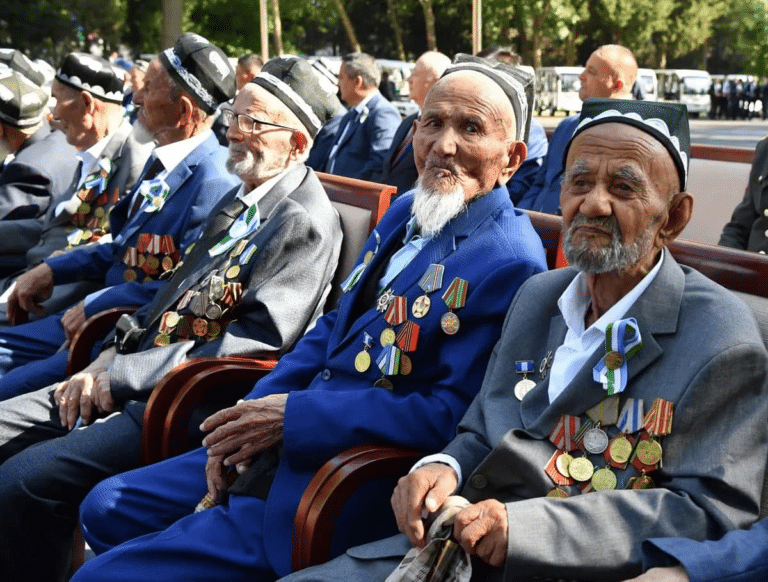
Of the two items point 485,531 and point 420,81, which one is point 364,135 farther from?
point 485,531

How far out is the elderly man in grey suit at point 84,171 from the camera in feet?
16.3

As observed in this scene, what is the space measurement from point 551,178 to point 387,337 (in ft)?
12.3

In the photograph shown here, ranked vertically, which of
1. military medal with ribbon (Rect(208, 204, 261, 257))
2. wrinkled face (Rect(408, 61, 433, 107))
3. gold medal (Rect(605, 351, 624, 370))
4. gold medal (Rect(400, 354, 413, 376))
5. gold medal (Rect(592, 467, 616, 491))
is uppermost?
gold medal (Rect(605, 351, 624, 370))

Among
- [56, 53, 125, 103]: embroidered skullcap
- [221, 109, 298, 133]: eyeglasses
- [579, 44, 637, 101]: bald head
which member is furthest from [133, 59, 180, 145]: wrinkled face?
[579, 44, 637, 101]: bald head

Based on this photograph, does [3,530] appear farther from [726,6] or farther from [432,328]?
[726,6]

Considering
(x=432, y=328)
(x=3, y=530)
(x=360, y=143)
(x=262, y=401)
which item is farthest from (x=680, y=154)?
(x=360, y=143)

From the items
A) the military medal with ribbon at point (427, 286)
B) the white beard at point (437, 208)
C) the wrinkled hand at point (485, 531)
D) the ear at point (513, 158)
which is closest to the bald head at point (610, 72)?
the ear at point (513, 158)

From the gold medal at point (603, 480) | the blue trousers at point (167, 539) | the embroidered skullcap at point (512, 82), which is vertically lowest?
the blue trousers at point (167, 539)

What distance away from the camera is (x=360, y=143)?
337 inches

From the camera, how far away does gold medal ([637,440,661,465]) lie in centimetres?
206

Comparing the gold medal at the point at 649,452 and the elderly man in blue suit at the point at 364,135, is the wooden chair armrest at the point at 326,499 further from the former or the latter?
the elderly man in blue suit at the point at 364,135

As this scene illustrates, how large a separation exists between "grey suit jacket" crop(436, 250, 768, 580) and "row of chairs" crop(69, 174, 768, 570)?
6.4 inches

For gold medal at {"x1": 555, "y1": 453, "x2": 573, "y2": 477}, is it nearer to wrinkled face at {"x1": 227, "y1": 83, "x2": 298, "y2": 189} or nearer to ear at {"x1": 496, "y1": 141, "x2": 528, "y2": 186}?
ear at {"x1": 496, "y1": 141, "x2": 528, "y2": 186}

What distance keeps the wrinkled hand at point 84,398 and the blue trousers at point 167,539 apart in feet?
1.85
